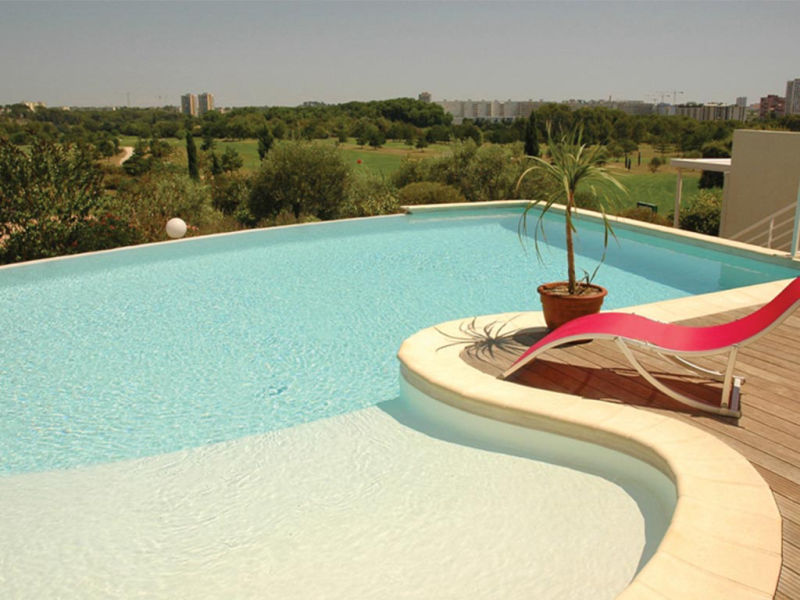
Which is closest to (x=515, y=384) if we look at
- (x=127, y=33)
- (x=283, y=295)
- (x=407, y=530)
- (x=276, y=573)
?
(x=407, y=530)

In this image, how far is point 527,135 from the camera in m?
19.3

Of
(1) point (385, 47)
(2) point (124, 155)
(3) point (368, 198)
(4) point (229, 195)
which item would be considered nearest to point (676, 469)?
(3) point (368, 198)

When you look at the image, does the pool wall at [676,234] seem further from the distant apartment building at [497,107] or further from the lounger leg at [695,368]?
the distant apartment building at [497,107]

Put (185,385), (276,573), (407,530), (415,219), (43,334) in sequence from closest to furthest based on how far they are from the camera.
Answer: (276,573) → (407,530) → (185,385) → (43,334) → (415,219)

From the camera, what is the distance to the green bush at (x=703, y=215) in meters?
15.8

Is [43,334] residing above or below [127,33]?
below

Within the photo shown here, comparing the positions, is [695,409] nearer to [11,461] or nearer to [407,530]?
[407,530]

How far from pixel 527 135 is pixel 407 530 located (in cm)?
1768

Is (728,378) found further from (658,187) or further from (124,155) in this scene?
(124,155)

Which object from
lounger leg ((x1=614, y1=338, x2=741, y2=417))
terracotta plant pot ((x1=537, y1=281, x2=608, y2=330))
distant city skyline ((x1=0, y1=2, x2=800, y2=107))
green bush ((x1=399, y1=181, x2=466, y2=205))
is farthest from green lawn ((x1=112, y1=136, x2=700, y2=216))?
lounger leg ((x1=614, y1=338, x2=741, y2=417))

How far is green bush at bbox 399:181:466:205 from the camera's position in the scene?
1516 centimetres

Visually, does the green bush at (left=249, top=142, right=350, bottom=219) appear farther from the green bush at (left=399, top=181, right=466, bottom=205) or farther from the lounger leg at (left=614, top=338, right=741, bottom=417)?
the lounger leg at (left=614, top=338, right=741, bottom=417)

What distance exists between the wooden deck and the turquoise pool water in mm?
1366

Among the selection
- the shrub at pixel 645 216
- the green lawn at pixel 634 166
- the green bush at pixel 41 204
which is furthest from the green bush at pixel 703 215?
the green lawn at pixel 634 166
